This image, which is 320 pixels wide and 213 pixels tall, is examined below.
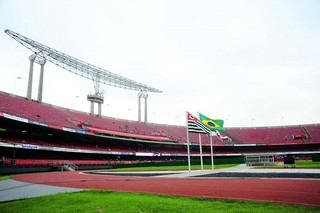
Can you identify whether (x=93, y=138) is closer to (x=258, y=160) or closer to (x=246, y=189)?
(x=258, y=160)

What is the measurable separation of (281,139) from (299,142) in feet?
17.5

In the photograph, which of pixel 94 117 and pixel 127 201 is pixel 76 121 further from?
pixel 127 201

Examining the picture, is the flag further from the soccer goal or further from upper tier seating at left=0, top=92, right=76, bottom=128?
upper tier seating at left=0, top=92, right=76, bottom=128

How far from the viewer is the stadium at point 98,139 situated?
1559 inches

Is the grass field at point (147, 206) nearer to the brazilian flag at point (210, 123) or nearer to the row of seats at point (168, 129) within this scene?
the brazilian flag at point (210, 123)

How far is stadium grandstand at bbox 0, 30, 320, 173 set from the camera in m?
40.9

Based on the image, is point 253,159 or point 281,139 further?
point 281,139

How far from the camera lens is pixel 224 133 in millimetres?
85375

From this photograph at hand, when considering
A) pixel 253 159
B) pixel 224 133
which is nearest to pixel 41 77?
pixel 253 159

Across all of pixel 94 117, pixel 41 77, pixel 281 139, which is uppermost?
pixel 41 77

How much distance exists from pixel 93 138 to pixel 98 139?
1.69m

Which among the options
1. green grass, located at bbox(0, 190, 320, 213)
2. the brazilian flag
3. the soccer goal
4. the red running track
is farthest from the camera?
the soccer goal

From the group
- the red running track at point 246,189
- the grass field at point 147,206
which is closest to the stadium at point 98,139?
the red running track at point 246,189

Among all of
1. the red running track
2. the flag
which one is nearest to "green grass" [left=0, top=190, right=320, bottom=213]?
the red running track
